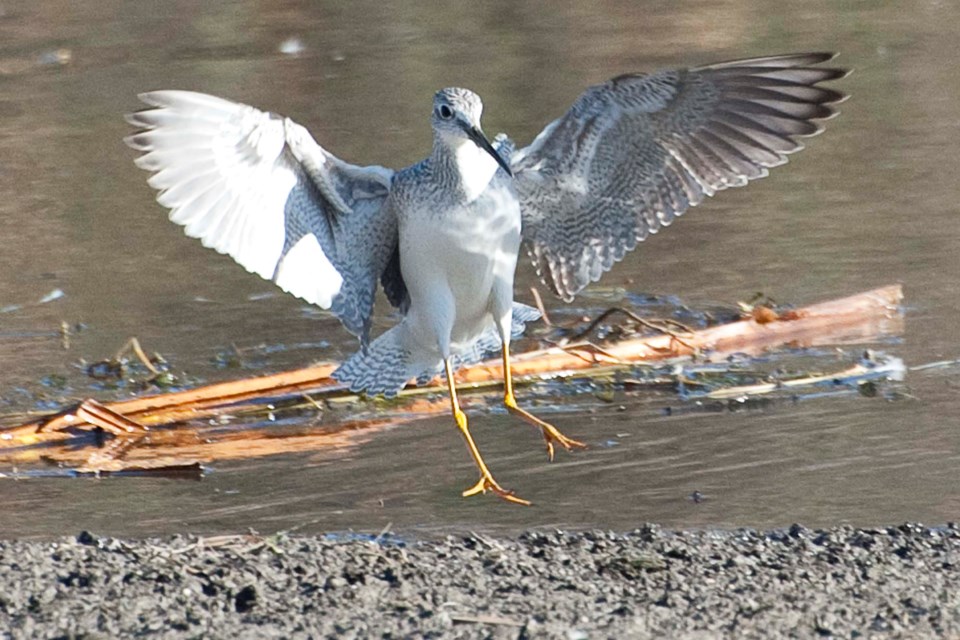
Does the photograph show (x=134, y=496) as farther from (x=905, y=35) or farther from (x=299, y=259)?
(x=905, y=35)

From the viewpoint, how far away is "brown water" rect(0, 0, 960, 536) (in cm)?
622

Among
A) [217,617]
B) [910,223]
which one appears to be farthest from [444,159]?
[910,223]

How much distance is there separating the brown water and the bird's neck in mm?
1034

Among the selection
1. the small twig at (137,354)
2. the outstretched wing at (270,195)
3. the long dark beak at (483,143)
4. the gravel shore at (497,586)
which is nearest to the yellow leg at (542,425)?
the outstretched wing at (270,195)

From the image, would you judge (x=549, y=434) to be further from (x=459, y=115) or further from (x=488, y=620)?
(x=488, y=620)

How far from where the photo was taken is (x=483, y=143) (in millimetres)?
6363

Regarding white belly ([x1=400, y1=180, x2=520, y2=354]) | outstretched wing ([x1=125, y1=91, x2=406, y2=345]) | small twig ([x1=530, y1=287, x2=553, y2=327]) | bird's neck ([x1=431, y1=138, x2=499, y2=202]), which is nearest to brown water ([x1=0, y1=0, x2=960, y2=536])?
small twig ([x1=530, y1=287, x2=553, y2=327])

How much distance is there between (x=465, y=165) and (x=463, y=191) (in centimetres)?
10

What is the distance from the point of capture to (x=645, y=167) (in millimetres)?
6969

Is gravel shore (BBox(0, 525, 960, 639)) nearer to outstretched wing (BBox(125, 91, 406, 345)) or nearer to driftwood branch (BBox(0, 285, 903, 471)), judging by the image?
outstretched wing (BBox(125, 91, 406, 345))

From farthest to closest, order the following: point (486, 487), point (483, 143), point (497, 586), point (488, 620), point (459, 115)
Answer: point (459, 115), point (483, 143), point (486, 487), point (497, 586), point (488, 620)

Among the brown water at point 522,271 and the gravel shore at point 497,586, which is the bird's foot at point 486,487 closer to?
the brown water at point 522,271

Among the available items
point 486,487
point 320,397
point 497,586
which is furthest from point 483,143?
point 497,586

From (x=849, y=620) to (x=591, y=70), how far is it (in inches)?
363
